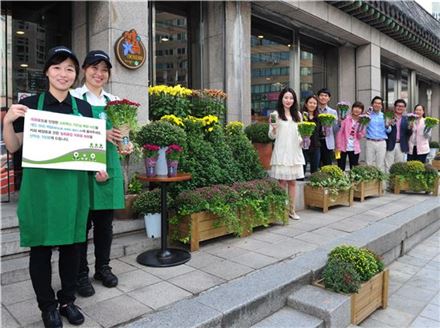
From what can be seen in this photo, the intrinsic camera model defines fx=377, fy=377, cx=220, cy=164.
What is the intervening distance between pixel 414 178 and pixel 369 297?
5986mm

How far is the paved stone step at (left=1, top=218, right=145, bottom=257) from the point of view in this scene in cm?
391

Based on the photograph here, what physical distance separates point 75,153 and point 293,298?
7.95 ft

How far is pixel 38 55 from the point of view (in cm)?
661

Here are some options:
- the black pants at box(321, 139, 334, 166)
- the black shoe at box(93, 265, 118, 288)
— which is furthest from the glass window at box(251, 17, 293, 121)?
the black shoe at box(93, 265, 118, 288)

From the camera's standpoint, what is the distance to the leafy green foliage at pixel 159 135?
13.9 ft

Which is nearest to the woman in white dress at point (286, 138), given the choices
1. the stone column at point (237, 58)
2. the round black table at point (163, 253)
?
the round black table at point (163, 253)

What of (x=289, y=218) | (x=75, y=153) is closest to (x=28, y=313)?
(x=75, y=153)

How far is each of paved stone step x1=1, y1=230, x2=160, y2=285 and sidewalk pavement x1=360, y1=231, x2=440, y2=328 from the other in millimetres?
2639

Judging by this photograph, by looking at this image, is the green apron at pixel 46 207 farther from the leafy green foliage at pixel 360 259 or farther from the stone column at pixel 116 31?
the stone column at pixel 116 31

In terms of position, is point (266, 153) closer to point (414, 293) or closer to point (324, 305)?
point (414, 293)

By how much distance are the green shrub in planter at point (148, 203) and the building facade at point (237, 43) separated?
69.1 inches

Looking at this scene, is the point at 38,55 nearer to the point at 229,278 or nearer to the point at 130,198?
the point at 130,198

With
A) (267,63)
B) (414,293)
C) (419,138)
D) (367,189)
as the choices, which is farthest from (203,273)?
(419,138)

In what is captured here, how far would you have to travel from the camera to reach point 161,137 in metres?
4.23
